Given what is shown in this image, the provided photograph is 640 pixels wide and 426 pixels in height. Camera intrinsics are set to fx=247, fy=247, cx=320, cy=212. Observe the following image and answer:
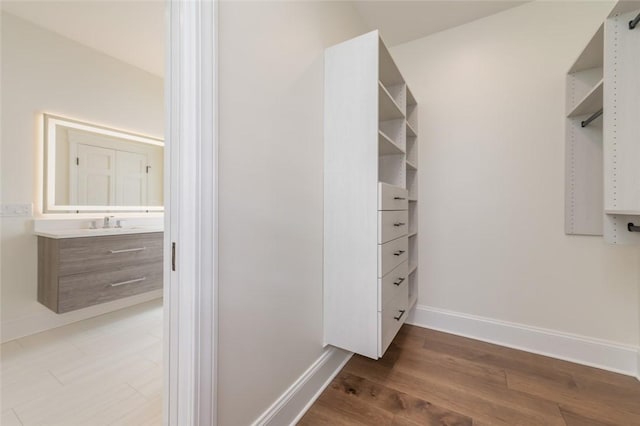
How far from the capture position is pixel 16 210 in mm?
2123

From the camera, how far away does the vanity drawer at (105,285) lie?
80.4 inches

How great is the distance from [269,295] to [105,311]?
2.60 meters

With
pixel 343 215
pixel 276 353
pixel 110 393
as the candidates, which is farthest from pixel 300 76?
pixel 110 393

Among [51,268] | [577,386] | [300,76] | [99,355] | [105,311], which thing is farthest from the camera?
[105,311]

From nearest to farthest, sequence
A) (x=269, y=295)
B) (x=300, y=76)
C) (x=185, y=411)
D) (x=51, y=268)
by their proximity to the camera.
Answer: (x=185, y=411)
(x=269, y=295)
(x=300, y=76)
(x=51, y=268)

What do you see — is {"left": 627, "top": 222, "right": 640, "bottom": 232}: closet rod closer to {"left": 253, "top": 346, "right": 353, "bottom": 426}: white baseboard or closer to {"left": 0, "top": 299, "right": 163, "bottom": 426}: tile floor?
{"left": 253, "top": 346, "right": 353, "bottom": 426}: white baseboard

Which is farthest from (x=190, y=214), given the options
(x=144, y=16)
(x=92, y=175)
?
(x=92, y=175)

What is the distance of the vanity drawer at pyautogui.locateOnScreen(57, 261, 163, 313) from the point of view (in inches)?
80.4

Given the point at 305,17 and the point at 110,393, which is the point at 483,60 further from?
the point at 110,393

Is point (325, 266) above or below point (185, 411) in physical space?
above

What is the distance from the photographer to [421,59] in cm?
231

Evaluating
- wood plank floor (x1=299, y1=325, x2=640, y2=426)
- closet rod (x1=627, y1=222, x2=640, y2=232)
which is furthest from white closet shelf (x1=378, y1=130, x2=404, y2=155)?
wood plank floor (x1=299, y1=325, x2=640, y2=426)

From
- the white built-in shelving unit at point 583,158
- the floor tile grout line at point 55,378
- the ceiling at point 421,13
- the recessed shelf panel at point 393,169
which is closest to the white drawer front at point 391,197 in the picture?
the recessed shelf panel at point 393,169

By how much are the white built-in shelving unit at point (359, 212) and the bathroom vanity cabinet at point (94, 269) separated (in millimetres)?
2129
